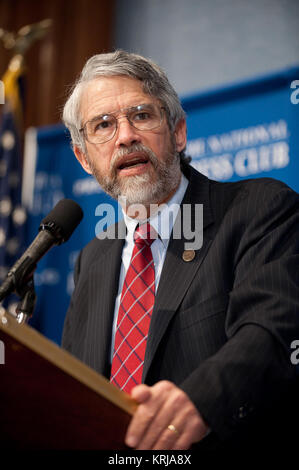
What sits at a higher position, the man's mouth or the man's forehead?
the man's forehead

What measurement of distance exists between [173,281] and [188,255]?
0.36 feet

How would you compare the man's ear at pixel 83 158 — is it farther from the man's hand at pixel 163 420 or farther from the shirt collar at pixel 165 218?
the man's hand at pixel 163 420

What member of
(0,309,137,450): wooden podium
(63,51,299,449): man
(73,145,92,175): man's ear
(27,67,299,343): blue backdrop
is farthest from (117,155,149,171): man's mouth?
(0,309,137,450): wooden podium

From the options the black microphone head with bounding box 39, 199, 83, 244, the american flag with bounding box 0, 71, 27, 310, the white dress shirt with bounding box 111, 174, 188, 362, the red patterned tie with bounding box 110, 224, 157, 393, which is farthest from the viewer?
the american flag with bounding box 0, 71, 27, 310

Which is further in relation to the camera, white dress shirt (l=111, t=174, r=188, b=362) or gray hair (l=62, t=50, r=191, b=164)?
gray hair (l=62, t=50, r=191, b=164)

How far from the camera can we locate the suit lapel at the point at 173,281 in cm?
153

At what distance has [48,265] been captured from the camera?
369 centimetres

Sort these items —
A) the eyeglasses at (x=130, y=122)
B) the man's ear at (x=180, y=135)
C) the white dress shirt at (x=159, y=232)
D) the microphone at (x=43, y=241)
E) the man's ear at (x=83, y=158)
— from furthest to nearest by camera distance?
the man's ear at (x=83, y=158)
the man's ear at (x=180, y=135)
the eyeglasses at (x=130, y=122)
the white dress shirt at (x=159, y=232)
the microphone at (x=43, y=241)

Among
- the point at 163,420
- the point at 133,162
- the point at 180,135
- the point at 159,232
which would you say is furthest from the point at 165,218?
the point at 163,420

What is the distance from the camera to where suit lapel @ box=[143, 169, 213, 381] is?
5.03 ft

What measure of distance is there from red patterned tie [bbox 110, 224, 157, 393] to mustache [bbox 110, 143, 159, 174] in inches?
9.3

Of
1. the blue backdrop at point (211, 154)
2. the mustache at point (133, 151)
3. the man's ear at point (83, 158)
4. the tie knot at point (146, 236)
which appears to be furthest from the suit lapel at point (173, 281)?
the blue backdrop at point (211, 154)

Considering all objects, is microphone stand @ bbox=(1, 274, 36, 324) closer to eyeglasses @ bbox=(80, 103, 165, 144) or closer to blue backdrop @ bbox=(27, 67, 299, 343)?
eyeglasses @ bbox=(80, 103, 165, 144)

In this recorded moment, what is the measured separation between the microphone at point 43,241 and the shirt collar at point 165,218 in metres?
0.35
